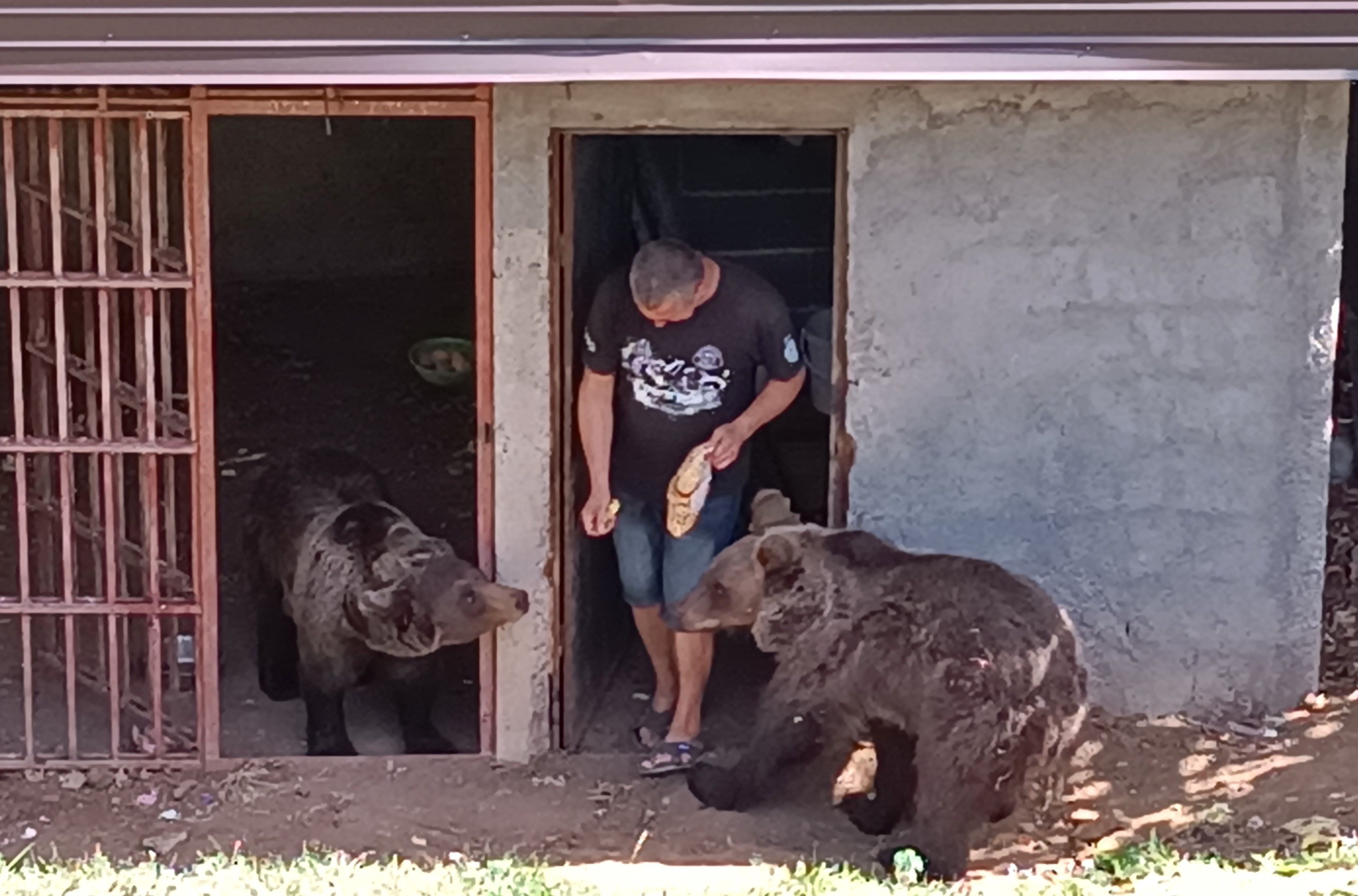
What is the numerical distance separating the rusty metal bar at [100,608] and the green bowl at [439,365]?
5.08m

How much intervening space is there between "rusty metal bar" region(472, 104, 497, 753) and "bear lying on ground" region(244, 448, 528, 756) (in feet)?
0.46

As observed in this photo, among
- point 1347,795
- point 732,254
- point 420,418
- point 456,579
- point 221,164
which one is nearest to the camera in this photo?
point 1347,795

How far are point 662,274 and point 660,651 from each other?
1572mm

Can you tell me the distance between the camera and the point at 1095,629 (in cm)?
720

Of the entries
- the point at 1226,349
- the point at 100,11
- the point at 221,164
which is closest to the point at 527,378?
the point at 100,11

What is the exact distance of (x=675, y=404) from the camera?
22.9 ft

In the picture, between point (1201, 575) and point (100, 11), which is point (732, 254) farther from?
point (100, 11)

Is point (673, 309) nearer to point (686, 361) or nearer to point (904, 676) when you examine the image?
point (686, 361)

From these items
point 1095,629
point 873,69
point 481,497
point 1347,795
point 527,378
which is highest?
point 873,69

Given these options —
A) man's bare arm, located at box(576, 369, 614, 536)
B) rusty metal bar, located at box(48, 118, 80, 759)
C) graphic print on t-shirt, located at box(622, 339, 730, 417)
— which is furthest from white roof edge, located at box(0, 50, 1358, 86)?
man's bare arm, located at box(576, 369, 614, 536)

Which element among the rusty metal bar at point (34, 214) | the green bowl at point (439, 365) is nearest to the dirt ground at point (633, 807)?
the rusty metal bar at point (34, 214)

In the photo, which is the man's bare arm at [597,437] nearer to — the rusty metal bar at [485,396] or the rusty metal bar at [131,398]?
the rusty metal bar at [485,396]

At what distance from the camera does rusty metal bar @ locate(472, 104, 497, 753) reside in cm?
679

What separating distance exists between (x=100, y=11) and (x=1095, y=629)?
4.04 m
